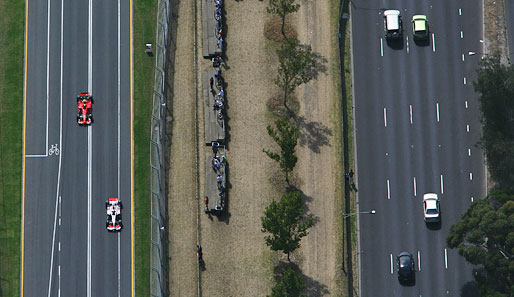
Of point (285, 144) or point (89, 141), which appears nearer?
point (285, 144)

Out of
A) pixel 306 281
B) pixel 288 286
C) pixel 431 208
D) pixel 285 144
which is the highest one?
pixel 285 144

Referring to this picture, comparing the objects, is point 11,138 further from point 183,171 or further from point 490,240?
point 490,240

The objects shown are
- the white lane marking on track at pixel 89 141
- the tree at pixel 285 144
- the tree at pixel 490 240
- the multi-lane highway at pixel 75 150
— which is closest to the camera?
the tree at pixel 490 240

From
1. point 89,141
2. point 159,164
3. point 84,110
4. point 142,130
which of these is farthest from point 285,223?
point 84,110

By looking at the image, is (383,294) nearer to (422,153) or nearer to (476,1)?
(422,153)

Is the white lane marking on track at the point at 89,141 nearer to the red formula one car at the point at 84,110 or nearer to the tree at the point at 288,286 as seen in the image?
the red formula one car at the point at 84,110

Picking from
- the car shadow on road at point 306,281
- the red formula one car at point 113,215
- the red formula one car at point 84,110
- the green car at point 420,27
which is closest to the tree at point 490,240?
the car shadow on road at point 306,281
